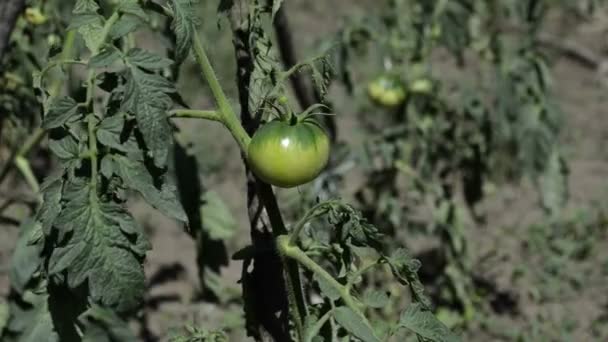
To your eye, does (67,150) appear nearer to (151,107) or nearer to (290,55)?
(151,107)

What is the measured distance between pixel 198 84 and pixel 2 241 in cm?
204

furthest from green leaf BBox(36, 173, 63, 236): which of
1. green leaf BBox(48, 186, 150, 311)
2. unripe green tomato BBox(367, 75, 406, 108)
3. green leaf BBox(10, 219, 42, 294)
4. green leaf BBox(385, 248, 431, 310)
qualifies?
unripe green tomato BBox(367, 75, 406, 108)

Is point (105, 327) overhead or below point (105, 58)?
below

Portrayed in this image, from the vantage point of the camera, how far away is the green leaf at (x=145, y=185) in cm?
127

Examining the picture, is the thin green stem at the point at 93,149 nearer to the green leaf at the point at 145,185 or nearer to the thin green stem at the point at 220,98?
the green leaf at the point at 145,185

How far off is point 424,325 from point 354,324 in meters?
0.12

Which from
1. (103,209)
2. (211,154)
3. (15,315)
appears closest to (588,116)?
(211,154)

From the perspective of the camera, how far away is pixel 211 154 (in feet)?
16.1

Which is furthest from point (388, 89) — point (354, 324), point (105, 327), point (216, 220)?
point (354, 324)

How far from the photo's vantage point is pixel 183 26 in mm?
1248

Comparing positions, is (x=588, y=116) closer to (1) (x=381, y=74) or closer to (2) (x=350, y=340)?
(1) (x=381, y=74)

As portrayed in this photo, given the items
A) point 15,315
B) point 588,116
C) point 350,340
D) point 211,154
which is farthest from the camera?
point 588,116

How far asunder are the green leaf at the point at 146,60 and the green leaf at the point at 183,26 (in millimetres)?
29

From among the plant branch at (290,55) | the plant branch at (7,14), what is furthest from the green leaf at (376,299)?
the plant branch at (290,55)
